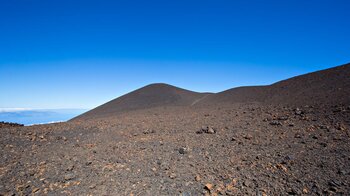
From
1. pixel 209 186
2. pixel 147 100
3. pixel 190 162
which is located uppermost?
pixel 147 100

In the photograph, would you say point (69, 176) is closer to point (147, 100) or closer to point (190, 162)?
point (190, 162)

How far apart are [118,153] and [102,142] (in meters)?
1.41

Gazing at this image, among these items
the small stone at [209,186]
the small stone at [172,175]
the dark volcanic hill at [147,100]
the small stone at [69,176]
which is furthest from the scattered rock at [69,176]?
the dark volcanic hill at [147,100]

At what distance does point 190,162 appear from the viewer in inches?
166

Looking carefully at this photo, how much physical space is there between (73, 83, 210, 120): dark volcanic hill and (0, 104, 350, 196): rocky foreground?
16.1 meters

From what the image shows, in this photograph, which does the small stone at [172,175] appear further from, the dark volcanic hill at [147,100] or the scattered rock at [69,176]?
Answer: the dark volcanic hill at [147,100]

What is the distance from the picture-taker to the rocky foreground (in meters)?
3.23

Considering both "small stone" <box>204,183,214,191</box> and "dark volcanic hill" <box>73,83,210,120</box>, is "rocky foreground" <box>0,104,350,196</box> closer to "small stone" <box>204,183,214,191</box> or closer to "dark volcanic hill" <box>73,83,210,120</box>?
"small stone" <box>204,183,214,191</box>

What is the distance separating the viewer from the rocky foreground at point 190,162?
323 centimetres

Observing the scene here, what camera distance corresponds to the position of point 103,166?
4.08 m

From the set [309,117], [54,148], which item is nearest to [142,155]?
[54,148]

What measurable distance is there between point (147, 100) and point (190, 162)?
21955mm

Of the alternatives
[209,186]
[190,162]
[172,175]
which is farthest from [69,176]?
[209,186]

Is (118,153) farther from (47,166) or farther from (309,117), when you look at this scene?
(309,117)
